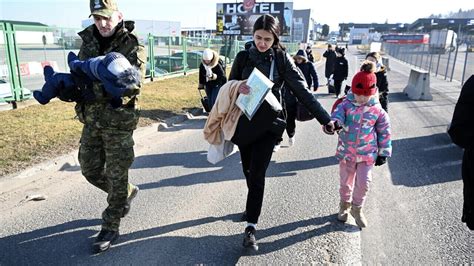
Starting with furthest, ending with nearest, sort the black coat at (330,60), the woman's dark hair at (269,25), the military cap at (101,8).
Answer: the black coat at (330,60)
the woman's dark hair at (269,25)
the military cap at (101,8)

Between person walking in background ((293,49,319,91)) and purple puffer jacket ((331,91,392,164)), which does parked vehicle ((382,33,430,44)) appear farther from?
purple puffer jacket ((331,91,392,164))

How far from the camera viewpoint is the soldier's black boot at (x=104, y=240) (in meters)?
3.21

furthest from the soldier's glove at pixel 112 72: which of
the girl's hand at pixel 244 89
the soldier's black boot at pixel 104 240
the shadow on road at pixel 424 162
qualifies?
the shadow on road at pixel 424 162

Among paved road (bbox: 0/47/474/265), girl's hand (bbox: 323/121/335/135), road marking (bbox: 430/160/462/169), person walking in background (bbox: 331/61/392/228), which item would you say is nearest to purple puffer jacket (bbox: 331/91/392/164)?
person walking in background (bbox: 331/61/392/228)

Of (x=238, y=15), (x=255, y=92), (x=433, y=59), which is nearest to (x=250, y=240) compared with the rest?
(x=255, y=92)

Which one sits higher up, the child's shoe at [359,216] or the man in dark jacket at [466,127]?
the man in dark jacket at [466,127]

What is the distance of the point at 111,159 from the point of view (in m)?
3.19

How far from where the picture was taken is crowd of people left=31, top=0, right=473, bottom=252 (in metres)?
2.94

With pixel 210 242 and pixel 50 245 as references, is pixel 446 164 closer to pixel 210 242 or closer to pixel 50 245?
pixel 210 242

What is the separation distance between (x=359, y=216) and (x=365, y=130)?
89 centimetres

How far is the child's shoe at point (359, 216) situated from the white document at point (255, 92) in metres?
1.58

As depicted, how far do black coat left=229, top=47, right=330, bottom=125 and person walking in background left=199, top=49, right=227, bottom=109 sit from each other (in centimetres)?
442

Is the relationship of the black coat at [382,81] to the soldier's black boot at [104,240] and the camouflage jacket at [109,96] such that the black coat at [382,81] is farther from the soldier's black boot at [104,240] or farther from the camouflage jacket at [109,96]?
the soldier's black boot at [104,240]

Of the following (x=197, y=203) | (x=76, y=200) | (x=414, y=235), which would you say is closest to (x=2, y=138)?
(x=76, y=200)
